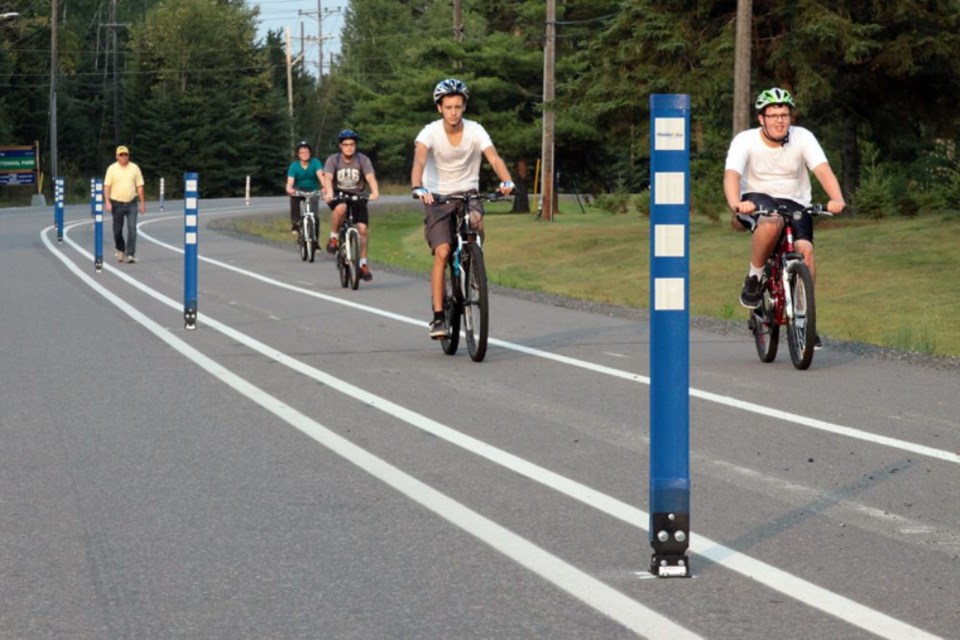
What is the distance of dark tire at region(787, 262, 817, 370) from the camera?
11625mm

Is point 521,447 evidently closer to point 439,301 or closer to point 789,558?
point 789,558

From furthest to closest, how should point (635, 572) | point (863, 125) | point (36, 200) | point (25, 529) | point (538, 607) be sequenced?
point (36, 200) → point (863, 125) → point (25, 529) → point (635, 572) → point (538, 607)

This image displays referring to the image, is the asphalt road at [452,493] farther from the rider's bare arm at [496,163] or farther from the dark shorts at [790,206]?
the rider's bare arm at [496,163]

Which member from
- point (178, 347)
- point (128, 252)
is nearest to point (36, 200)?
point (128, 252)

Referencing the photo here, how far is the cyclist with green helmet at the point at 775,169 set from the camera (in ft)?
39.2

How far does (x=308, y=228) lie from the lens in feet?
90.6

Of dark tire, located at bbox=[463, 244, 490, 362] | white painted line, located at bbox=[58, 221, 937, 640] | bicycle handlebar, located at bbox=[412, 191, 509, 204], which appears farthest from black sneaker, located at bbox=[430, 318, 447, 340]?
white painted line, located at bbox=[58, 221, 937, 640]

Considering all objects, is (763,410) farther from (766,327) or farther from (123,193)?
(123,193)

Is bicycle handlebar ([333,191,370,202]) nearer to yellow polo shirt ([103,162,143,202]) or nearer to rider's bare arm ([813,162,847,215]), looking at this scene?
yellow polo shirt ([103,162,143,202])

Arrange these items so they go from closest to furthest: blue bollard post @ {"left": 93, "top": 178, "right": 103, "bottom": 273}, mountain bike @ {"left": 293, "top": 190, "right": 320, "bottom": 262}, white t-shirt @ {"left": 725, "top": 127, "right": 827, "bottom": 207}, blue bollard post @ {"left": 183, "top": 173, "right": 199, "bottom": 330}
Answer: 1. white t-shirt @ {"left": 725, "top": 127, "right": 827, "bottom": 207}
2. blue bollard post @ {"left": 183, "top": 173, "right": 199, "bottom": 330}
3. blue bollard post @ {"left": 93, "top": 178, "right": 103, "bottom": 273}
4. mountain bike @ {"left": 293, "top": 190, "right": 320, "bottom": 262}

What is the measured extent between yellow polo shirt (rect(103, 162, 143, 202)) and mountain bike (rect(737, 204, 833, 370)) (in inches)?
600

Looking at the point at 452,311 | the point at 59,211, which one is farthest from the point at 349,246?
the point at 59,211

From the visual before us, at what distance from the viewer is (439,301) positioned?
12.9 m

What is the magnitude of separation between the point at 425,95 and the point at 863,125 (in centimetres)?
2288
